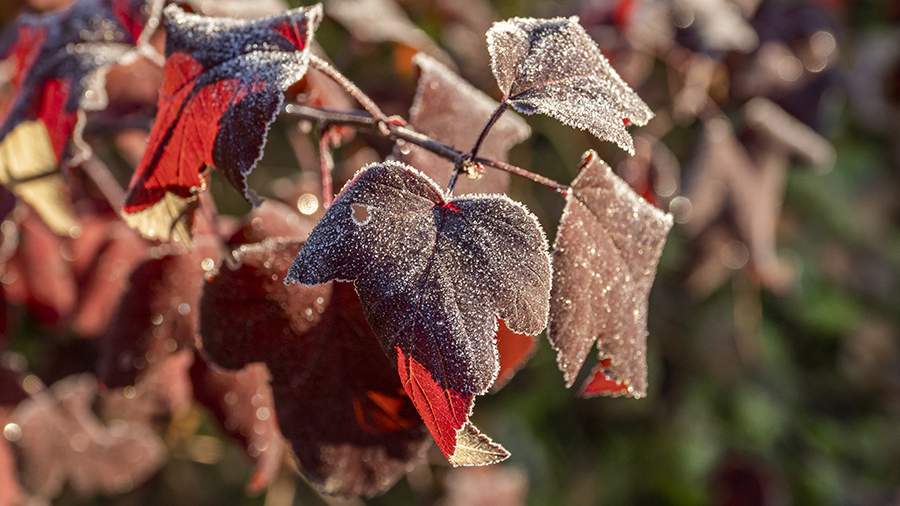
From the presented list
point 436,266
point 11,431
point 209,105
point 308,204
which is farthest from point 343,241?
point 11,431

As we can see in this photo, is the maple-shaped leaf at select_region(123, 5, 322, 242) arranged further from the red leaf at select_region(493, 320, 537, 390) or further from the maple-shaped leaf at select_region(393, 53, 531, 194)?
the red leaf at select_region(493, 320, 537, 390)

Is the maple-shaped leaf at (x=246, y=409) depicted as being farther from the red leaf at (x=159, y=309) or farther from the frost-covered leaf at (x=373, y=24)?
the frost-covered leaf at (x=373, y=24)

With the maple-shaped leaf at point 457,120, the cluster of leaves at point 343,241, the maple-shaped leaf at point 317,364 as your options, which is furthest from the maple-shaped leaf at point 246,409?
the maple-shaped leaf at point 457,120

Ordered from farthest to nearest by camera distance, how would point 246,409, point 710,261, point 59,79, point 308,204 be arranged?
point 710,261 → point 308,204 → point 246,409 → point 59,79

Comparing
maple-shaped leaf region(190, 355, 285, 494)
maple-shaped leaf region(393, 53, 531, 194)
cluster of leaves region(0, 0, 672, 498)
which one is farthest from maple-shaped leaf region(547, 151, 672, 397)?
maple-shaped leaf region(190, 355, 285, 494)

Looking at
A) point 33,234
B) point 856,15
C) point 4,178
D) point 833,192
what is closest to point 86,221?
point 33,234

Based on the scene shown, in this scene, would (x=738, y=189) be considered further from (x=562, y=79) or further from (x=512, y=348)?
(x=562, y=79)

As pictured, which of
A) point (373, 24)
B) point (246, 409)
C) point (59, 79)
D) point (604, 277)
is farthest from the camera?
point (373, 24)
